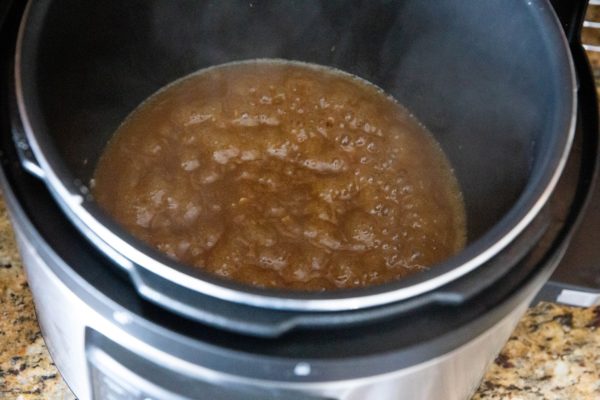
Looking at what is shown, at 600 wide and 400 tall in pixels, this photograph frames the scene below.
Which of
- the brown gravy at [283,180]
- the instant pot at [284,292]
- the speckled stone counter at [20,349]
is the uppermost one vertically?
the instant pot at [284,292]

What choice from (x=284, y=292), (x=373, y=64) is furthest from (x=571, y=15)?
(x=284, y=292)

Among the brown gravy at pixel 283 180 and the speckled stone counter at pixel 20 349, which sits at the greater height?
the brown gravy at pixel 283 180

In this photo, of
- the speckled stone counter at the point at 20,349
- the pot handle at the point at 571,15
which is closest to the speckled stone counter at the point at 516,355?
the speckled stone counter at the point at 20,349

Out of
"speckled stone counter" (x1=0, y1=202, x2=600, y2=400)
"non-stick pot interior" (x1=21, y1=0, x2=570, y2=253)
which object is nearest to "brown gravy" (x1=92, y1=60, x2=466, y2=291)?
"non-stick pot interior" (x1=21, y1=0, x2=570, y2=253)

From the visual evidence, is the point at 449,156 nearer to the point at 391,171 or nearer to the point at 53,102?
the point at 391,171

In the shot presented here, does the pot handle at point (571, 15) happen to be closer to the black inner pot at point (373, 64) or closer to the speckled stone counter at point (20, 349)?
the black inner pot at point (373, 64)

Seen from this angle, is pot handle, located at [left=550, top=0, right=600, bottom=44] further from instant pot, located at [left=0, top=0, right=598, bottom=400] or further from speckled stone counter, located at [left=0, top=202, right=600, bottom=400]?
speckled stone counter, located at [left=0, top=202, right=600, bottom=400]

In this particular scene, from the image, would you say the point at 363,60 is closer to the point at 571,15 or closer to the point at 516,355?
the point at 571,15

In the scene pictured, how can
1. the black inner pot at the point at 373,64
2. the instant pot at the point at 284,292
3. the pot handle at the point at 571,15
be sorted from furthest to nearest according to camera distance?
the pot handle at the point at 571,15, the black inner pot at the point at 373,64, the instant pot at the point at 284,292
